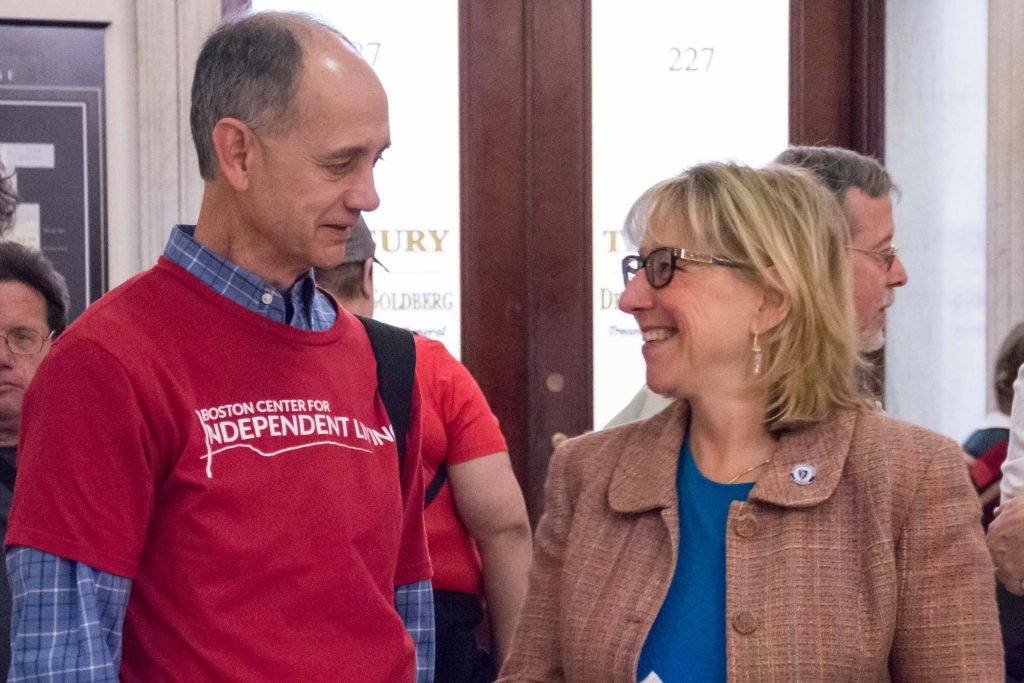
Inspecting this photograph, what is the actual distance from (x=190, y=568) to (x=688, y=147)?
3.04 m

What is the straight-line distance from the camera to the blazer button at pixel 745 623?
5.64 ft

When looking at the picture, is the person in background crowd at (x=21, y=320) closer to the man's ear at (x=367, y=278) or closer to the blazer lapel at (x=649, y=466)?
the man's ear at (x=367, y=278)

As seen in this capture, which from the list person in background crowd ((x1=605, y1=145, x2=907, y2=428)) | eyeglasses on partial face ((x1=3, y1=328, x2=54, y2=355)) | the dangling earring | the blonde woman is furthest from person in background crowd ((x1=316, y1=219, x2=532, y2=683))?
the dangling earring

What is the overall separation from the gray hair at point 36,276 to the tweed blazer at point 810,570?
4.12 ft

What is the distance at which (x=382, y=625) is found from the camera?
1627 millimetres

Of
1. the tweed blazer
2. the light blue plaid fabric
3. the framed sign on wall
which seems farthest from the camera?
the framed sign on wall

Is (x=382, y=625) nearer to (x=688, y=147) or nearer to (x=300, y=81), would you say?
(x=300, y=81)

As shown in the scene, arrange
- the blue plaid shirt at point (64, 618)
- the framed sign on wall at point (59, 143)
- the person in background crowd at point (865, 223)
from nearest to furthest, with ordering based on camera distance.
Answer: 1. the blue plaid shirt at point (64, 618)
2. the person in background crowd at point (865, 223)
3. the framed sign on wall at point (59, 143)

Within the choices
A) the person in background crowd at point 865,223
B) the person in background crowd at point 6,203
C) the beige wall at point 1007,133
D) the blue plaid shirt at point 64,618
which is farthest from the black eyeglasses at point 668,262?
the beige wall at point 1007,133

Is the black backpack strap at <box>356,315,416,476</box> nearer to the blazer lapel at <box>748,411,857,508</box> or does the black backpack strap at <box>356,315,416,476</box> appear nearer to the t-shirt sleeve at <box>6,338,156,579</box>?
the t-shirt sleeve at <box>6,338,156,579</box>

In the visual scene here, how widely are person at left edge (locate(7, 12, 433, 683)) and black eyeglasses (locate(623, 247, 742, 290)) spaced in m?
0.45

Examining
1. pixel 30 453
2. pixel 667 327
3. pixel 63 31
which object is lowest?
pixel 30 453

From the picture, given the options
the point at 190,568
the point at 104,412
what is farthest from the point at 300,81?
the point at 190,568

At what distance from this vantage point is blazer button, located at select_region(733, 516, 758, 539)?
179cm
